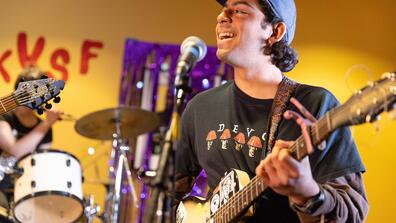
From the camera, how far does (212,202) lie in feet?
8.87

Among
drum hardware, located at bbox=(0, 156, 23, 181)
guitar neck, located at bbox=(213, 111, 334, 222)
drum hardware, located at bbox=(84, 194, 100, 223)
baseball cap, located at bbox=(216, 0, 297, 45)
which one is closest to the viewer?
guitar neck, located at bbox=(213, 111, 334, 222)

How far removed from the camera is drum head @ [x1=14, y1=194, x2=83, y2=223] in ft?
15.7

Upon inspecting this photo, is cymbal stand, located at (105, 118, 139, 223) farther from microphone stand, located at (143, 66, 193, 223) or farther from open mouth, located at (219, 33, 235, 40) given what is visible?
microphone stand, located at (143, 66, 193, 223)

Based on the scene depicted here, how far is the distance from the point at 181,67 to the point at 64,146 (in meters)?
3.99

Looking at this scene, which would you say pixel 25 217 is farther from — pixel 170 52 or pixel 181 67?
pixel 181 67

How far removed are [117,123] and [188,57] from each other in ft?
9.57

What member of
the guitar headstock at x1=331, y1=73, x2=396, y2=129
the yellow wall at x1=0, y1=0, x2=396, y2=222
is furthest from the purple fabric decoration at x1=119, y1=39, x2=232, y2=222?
the guitar headstock at x1=331, y1=73, x2=396, y2=129

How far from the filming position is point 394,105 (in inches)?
70.6

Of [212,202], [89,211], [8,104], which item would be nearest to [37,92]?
[8,104]

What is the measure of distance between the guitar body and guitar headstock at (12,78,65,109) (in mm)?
1057

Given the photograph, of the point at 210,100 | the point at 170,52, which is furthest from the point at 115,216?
the point at 210,100

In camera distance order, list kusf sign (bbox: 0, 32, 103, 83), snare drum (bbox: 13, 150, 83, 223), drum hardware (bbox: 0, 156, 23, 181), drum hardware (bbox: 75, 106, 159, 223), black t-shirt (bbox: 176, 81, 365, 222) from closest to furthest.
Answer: black t-shirt (bbox: 176, 81, 365, 222) → drum hardware (bbox: 0, 156, 23, 181) → snare drum (bbox: 13, 150, 83, 223) → drum hardware (bbox: 75, 106, 159, 223) → kusf sign (bbox: 0, 32, 103, 83)

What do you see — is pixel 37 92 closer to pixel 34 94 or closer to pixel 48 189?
pixel 34 94

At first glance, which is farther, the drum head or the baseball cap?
the drum head
